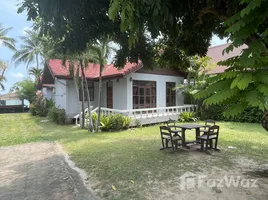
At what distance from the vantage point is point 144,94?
1595cm

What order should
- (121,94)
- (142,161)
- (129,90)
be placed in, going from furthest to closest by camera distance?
(121,94)
(129,90)
(142,161)

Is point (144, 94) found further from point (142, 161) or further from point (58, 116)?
point (142, 161)

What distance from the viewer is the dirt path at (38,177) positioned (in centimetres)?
436

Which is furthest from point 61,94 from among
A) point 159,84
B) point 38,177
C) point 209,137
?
point 209,137

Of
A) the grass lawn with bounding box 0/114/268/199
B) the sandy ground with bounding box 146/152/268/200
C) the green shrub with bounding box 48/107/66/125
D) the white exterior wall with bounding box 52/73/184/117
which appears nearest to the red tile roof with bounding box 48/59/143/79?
the white exterior wall with bounding box 52/73/184/117

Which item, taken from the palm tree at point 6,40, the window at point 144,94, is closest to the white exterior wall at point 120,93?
the window at point 144,94

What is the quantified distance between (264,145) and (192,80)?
9.92 metres

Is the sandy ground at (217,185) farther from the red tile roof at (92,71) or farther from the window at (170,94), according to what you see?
the window at (170,94)

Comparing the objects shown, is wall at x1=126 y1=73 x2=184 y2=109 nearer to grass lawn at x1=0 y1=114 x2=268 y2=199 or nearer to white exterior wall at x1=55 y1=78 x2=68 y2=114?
white exterior wall at x1=55 y1=78 x2=68 y2=114

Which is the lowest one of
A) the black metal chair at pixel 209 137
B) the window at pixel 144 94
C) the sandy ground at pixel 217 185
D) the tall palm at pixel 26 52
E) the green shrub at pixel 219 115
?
the sandy ground at pixel 217 185

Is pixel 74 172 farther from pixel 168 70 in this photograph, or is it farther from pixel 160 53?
pixel 168 70

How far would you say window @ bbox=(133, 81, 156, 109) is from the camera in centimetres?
1552

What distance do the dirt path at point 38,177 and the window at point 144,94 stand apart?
829cm

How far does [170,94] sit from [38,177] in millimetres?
13791
